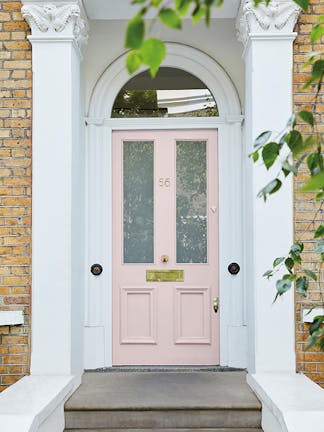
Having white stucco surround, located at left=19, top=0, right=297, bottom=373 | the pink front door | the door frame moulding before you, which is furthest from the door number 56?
white stucco surround, located at left=19, top=0, right=297, bottom=373

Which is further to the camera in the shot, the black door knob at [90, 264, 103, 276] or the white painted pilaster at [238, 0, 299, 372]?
the black door knob at [90, 264, 103, 276]

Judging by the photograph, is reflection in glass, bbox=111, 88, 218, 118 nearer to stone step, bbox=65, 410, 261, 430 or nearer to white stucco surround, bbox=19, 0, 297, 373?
white stucco surround, bbox=19, 0, 297, 373

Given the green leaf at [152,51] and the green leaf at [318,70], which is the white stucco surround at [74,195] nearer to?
the green leaf at [318,70]

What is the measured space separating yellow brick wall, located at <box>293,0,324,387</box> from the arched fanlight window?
113cm

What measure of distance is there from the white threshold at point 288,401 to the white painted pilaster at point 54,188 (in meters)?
1.41

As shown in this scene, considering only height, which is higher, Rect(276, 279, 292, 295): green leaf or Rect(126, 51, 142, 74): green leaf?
Rect(126, 51, 142, 74): green leaf

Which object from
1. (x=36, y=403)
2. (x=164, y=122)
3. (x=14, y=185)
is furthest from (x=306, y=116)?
(x=164, y=122)

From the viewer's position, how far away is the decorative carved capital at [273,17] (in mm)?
4457

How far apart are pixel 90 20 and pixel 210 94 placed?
126cm

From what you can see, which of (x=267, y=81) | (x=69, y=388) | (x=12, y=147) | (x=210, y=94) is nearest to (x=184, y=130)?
(x=210, y=94)

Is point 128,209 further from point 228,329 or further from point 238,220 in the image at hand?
point 228,329

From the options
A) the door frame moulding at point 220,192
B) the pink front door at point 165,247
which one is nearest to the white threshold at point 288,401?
the door frame moulding at point 220,192

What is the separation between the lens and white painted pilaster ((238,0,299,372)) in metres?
4.39

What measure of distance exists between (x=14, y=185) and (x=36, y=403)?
172 cm
